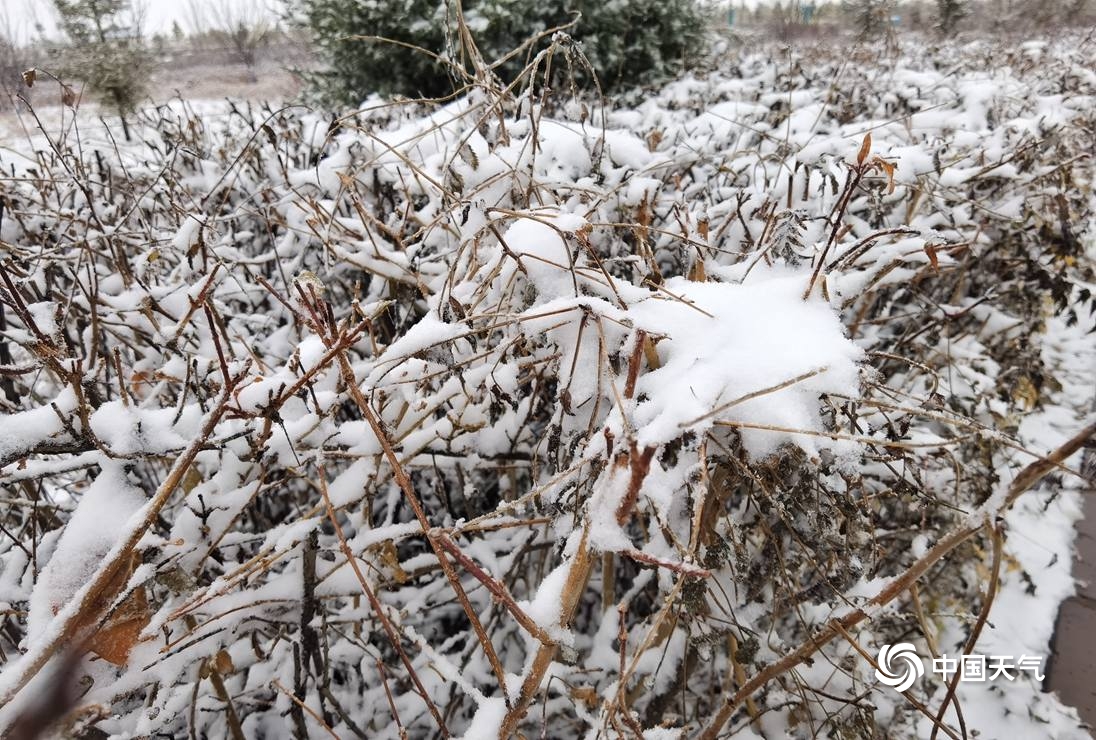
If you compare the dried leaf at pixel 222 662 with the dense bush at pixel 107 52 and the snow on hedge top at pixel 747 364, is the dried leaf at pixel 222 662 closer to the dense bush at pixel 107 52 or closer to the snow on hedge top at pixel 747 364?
the snow on hedge top at pixel 747 364

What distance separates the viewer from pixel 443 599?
74.4 inches

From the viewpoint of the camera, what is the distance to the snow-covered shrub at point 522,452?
92 centimetres

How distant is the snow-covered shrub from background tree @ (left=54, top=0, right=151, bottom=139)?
7.54 meters

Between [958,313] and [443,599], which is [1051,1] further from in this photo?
[443,599]

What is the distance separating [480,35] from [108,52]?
7.32 meters

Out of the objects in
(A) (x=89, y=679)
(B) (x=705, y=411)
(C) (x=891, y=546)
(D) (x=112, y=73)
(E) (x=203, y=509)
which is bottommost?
(C) (x=891, y=546)

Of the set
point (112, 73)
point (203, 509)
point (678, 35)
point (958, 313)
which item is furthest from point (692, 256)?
point (112, 73)

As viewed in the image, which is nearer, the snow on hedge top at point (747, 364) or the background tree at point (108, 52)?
the snow on hedge top at point (747, 364)

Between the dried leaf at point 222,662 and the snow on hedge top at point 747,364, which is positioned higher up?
the snow on hedge top at point 747,364

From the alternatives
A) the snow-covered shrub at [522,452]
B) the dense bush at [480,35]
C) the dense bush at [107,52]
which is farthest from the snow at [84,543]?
the dense bush at [107,52]

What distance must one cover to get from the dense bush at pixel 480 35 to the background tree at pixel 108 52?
2.92 metres

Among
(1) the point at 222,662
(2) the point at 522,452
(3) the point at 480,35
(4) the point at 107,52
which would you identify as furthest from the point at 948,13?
(4) the point at 107,52

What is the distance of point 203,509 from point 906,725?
7.20 ft

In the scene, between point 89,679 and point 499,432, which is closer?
point 89,679
